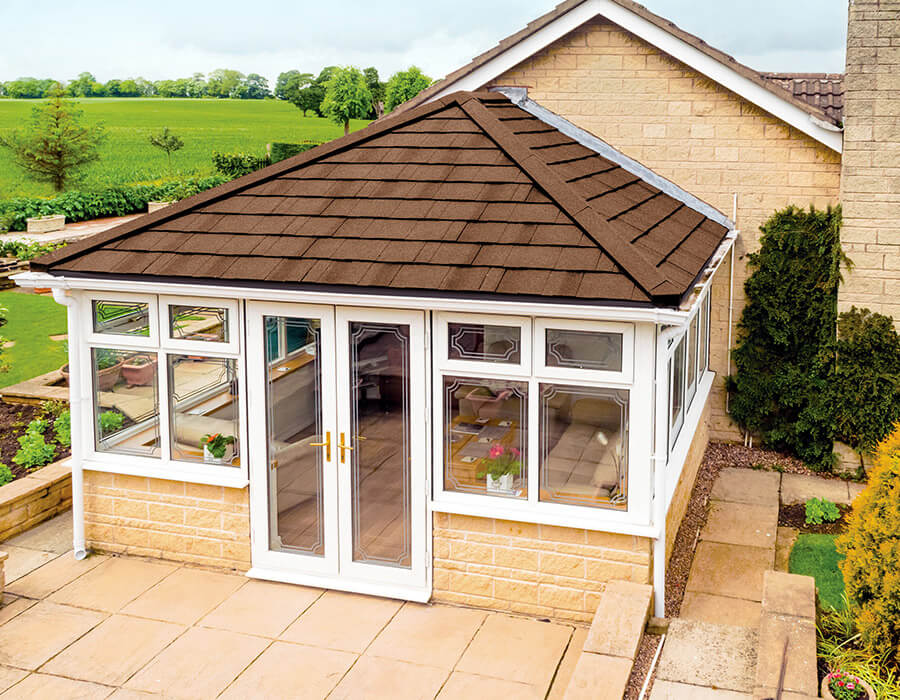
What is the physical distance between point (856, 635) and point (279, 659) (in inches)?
165

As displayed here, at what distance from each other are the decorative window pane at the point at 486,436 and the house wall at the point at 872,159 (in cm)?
542

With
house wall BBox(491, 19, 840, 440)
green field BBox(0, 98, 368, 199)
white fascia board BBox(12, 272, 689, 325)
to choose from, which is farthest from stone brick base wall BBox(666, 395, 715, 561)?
green field BBox(0, 98, 368, 199)

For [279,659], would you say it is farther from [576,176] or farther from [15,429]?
[15,429]

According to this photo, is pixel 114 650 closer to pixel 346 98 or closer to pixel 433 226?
pixel 433 226

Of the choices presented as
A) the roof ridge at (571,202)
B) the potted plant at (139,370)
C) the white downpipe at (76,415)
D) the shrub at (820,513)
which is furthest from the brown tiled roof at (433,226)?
A: the shrub at (820,513)

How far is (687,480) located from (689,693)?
390cm

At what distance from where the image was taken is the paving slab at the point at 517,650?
7391 mm

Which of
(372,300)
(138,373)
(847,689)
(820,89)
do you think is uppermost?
(820,89)

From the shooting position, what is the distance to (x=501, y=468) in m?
8.29

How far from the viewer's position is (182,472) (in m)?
9.12

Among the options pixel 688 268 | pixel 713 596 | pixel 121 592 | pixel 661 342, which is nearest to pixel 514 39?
pixel 688 268

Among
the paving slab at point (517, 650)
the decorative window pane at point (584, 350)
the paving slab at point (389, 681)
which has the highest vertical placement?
the decorative window pane at point (584, 350)

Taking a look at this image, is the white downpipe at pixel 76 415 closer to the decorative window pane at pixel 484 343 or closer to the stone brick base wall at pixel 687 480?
the decorative window pane at pixel 484 343

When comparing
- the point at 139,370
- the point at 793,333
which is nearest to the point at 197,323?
the point at 139,370
